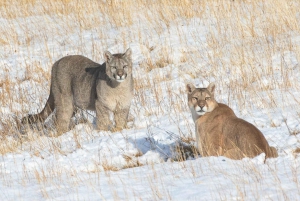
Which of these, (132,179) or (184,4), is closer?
(132,179)

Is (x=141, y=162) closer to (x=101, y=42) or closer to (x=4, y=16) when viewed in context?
(x=101, y=42)

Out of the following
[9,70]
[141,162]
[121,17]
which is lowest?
[141,162]

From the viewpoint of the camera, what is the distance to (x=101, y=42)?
1353cm

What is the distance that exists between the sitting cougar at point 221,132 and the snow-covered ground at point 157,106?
0.19 metres

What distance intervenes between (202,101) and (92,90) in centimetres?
290

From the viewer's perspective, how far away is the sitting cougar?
6285 millimetres

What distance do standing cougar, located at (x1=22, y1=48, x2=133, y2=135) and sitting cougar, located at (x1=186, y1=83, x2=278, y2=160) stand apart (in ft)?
6.16

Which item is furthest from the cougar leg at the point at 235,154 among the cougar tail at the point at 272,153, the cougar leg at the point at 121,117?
the cougar leg at the point at 121,117

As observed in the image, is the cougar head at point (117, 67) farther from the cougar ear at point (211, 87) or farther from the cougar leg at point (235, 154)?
the cougar leg at point (235, 154)

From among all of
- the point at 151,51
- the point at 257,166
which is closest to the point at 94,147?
the point at 257,166

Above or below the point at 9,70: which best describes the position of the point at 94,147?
below

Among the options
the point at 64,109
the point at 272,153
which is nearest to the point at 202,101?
the point at 272,153

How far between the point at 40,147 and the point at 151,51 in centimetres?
508

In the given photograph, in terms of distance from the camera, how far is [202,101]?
727 cm
